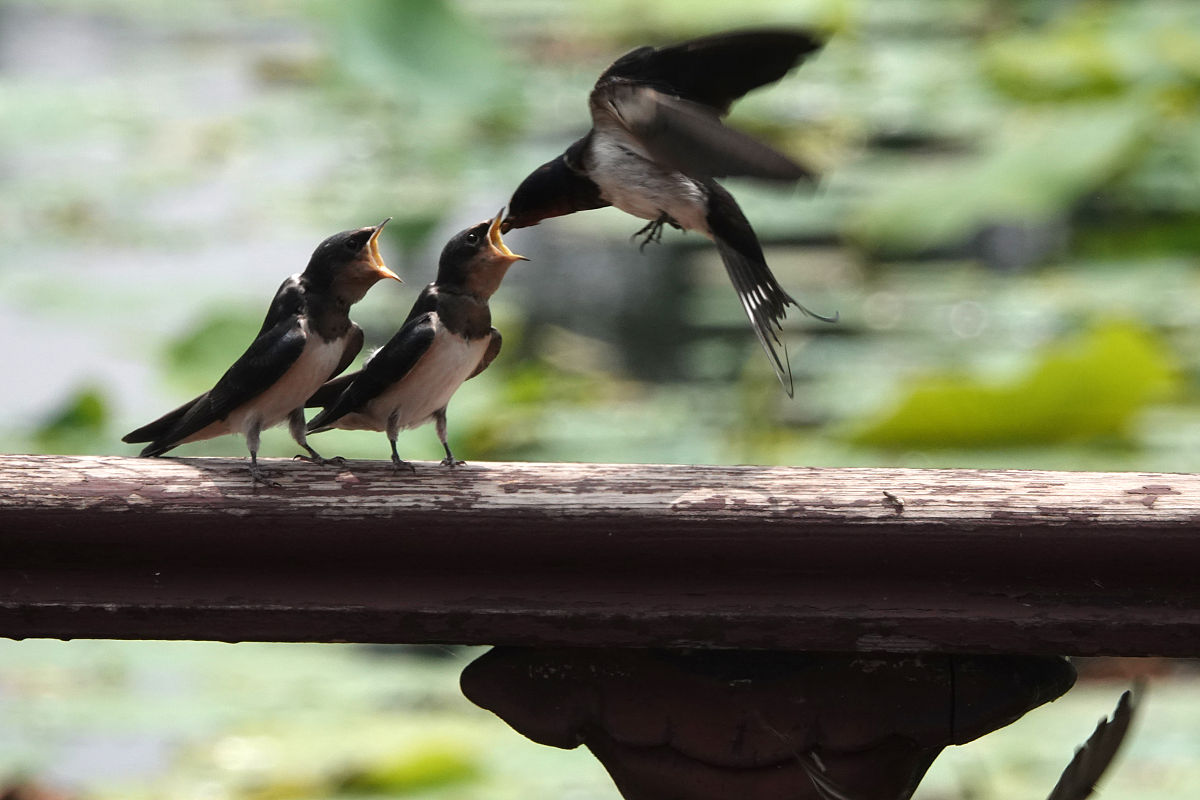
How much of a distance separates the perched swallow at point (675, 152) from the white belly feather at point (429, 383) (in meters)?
0.09

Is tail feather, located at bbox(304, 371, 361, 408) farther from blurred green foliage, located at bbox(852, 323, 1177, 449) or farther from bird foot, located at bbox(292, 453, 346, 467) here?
blurred green foliage, located at bbox(852, 323, 1177, 449)

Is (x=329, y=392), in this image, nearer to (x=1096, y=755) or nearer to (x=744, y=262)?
(x=744, y=262)

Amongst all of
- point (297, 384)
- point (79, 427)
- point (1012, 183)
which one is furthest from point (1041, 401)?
point (297, 384)

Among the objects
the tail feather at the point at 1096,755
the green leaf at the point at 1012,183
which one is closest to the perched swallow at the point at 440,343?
the tail feather at the point at 1096,755

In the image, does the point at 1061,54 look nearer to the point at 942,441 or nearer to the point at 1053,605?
the point at 942,441

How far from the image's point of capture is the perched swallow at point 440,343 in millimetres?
1202

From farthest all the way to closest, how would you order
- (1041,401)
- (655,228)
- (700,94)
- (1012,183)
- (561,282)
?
1. (561,282)
2. (1012,183)
3. (1041,401)
4. (655,228)
5. (700,94)

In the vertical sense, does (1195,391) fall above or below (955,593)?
below

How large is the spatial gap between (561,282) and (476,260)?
3.71 m

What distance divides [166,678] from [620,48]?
4.56 metres

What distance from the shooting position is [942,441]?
3.39 metres

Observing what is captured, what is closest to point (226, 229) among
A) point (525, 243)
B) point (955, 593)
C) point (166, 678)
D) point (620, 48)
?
point (525, 243)

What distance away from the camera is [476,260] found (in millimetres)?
1202

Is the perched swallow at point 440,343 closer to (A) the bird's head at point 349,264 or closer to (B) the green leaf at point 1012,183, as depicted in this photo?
(A) the bird's head at point 349,264
